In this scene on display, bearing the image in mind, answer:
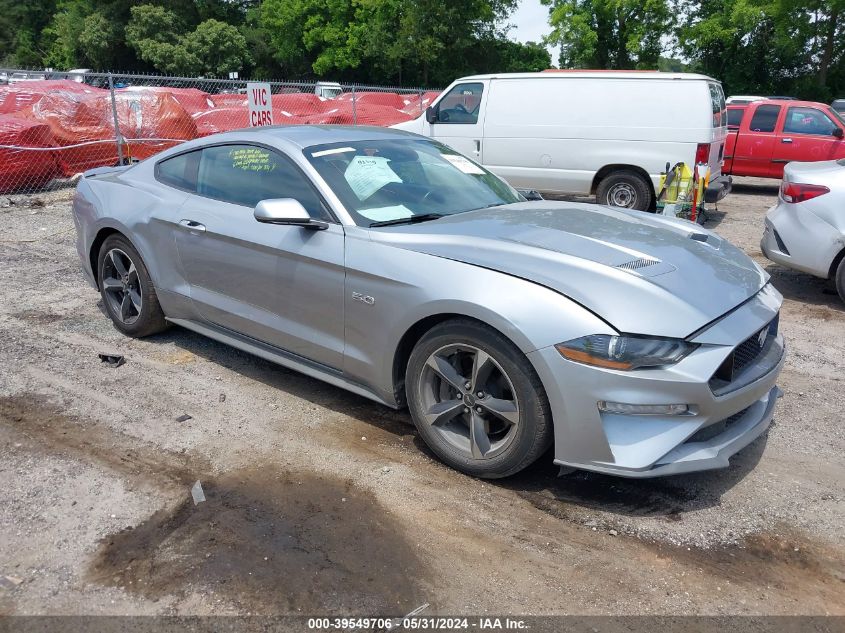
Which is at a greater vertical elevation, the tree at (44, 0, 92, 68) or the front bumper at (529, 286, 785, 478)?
the tree at (44, 0, 92, 68)

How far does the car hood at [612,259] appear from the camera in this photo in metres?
3.06

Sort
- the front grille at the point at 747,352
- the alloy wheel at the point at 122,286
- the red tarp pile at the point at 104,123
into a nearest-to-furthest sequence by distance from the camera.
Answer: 1. the front grille at the point at 747,352
2. the alloy wheel at the point at 122,286
3. the red tarp pile at the point at 104,123

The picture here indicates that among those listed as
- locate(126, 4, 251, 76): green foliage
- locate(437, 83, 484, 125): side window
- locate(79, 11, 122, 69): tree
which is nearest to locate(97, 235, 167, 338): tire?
locate(437, 83, 484, 125): side window

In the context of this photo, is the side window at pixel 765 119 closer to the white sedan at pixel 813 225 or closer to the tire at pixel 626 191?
the tire at pixel 626 191

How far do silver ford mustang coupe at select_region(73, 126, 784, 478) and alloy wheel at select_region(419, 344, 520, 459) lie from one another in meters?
A: 0.01

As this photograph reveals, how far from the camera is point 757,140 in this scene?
13.5 m

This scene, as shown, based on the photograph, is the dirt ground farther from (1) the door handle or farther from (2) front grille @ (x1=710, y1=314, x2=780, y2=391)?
(1) the door handle

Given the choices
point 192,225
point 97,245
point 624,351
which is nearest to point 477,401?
point 624,351

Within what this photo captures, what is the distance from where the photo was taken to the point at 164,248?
4.73 meters

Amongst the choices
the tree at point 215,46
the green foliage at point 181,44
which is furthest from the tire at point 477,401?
the tree at point 215,46

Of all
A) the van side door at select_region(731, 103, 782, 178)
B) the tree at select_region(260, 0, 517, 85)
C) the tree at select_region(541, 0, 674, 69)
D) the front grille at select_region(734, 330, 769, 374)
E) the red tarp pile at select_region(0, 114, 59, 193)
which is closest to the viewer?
the front grille at select_region(734, 330, 769, 374)

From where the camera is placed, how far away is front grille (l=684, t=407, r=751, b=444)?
312 cm

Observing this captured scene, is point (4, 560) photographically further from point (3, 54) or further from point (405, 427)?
point (3, 54)

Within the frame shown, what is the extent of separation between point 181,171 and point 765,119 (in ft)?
39.7
